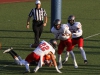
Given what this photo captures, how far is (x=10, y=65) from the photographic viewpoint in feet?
37.4

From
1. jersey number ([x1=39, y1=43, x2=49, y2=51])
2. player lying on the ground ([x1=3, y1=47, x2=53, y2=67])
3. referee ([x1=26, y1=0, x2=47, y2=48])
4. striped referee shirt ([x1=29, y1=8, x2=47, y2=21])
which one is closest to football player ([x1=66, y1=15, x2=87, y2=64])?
player lying on the ground ([x1=3, y1=47, x2=53, y2=67])

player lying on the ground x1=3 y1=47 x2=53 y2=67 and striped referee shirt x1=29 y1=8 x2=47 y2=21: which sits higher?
striped referee shirt x1=29 y1=8 x2=47 y2=21

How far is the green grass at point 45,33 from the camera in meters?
11.0

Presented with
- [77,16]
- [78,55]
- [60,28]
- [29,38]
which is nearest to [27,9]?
[77,16]

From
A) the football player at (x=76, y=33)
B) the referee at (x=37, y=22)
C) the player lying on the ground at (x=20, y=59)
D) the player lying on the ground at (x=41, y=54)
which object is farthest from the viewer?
the referee at (x=37, y=22)

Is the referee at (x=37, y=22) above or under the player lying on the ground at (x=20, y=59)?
above

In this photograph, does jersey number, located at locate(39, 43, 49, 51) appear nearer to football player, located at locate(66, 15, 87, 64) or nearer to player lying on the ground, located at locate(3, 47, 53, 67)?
player lying on the ground, located at locate(3, 47, 53, 67)

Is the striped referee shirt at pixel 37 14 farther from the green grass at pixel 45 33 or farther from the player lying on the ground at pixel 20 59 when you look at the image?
the player lying on the ground at pixel 20 59

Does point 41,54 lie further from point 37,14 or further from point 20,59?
point 37,14

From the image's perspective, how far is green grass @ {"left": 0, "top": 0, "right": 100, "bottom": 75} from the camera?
11.0m

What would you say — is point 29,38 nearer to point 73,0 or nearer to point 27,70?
point 27,70

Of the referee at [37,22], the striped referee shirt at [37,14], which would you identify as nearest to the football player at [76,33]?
the referee at [37,22]

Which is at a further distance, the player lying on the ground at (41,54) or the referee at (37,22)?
the referee at (37,22)

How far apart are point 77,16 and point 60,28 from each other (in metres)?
10.6
